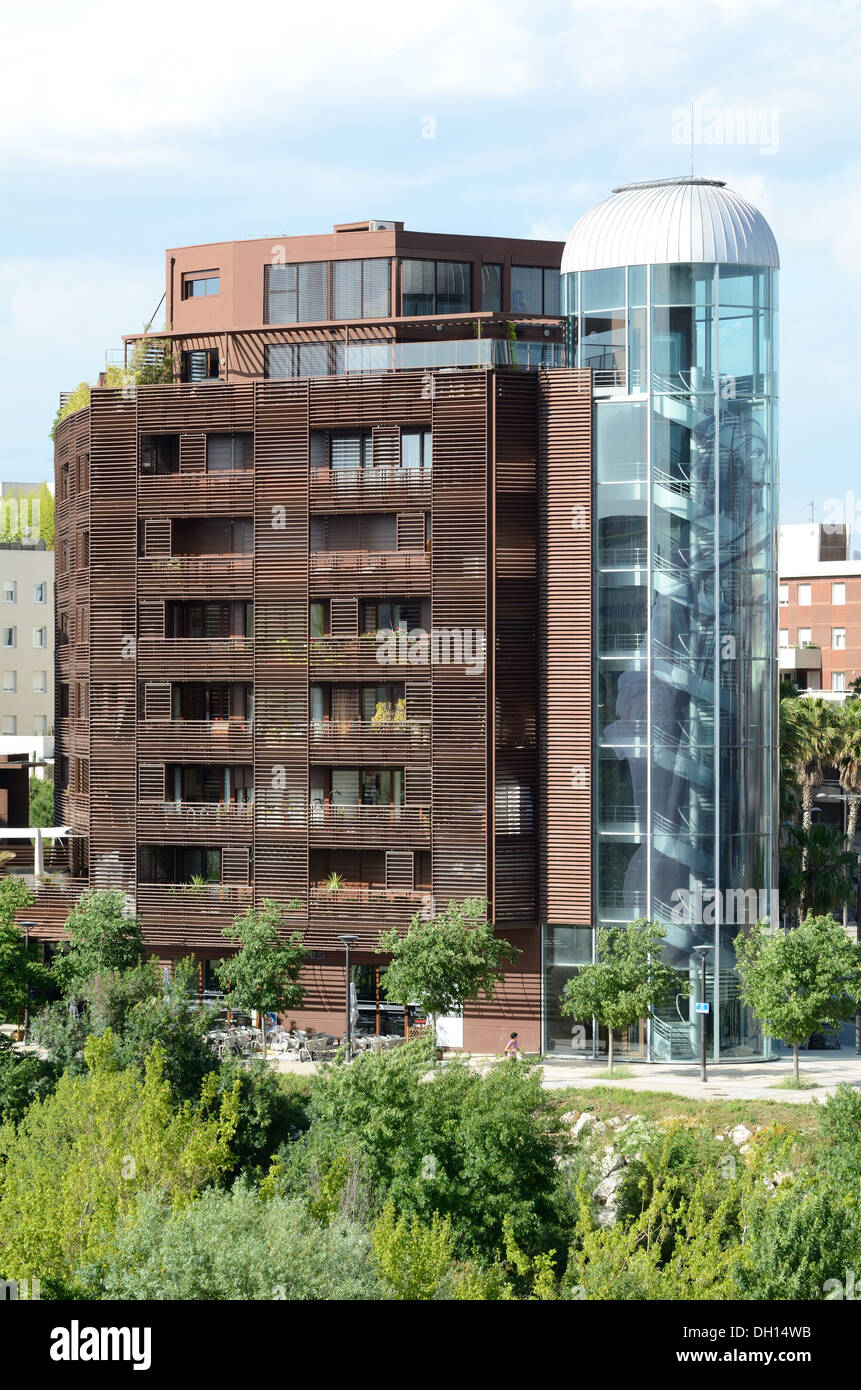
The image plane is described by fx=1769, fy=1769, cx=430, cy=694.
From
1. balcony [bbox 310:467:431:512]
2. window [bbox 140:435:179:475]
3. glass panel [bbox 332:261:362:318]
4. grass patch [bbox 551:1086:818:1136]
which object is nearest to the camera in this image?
grass patch [bbox 551:1086:818:1136]

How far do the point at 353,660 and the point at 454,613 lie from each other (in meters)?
3.55

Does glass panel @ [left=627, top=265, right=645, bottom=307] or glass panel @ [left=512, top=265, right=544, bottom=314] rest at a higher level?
glass panel @ [left=512, top=265, right=544, bottom=314]

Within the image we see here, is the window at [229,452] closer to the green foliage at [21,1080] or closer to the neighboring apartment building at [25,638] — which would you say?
the green foliage at [21,1080]

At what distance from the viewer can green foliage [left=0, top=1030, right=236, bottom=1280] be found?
27594 millimetres

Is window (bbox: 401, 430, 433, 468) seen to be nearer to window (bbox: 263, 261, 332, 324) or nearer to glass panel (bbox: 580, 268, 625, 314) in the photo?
glass panel (bbox: 580, 268, 625, 314)

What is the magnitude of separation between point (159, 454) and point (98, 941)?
616 inches

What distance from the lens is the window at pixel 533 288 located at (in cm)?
6191

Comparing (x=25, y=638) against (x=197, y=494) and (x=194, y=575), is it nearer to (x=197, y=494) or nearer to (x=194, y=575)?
(x=194, y=575)

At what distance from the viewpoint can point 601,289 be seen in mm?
51719

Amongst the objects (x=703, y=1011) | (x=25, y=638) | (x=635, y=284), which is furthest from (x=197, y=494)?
(x=25, y=638)

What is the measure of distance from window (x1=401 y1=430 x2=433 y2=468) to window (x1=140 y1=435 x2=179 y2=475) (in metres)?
8.09

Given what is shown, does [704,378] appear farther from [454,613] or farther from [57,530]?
[57,530]

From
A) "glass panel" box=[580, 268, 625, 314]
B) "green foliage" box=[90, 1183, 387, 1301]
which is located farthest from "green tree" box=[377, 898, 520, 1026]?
"green foliage" box=[90, 1183, 387, 1301]

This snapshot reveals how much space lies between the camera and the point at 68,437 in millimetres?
60625
